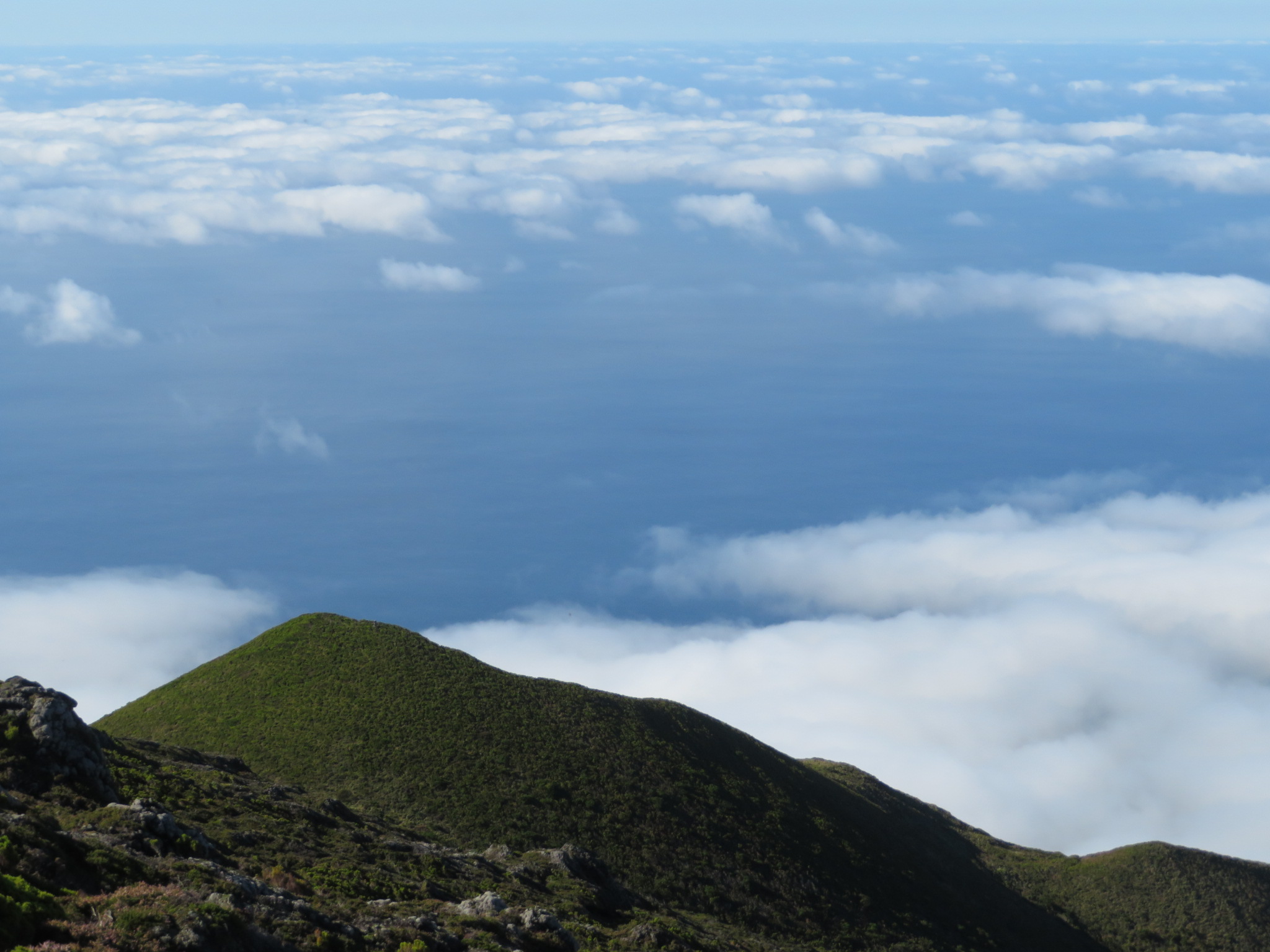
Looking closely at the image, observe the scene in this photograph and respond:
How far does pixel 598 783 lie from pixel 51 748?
42.8m

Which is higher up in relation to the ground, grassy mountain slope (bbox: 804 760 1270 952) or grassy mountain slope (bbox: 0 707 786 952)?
grassy mountain slope (bbox: 804 760 1270 952)

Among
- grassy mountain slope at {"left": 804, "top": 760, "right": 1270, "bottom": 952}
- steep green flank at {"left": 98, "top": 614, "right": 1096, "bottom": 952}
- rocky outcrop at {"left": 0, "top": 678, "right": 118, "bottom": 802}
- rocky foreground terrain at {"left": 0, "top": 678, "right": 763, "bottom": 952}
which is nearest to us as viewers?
rocky foreground terrain at {"left": 0, "top": 678, "right": 763, "bottom": 952}

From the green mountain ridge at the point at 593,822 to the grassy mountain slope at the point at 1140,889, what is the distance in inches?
8.9

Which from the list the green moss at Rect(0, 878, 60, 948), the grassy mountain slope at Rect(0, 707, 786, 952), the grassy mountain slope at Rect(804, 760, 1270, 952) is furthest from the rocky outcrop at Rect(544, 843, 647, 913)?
the grassy mountain slope at Rect(804, 760, 1270, 952)

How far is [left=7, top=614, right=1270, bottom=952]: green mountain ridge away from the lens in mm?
52031

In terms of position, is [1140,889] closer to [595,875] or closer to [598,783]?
[598,783]

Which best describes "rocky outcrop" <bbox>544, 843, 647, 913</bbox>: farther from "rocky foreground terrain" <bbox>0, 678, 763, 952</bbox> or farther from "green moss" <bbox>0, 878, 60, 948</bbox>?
"green moss" <bbox>0, 878, 60, 948</bbox>

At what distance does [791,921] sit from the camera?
68.1 meters

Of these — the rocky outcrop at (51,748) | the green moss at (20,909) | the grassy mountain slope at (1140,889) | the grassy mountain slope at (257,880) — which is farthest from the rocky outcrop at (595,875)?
the grassy mountain slope at (1140,889)

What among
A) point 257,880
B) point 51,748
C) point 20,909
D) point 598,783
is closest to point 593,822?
point 598,783

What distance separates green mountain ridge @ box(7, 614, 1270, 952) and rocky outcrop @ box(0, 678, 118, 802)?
0.74 meters

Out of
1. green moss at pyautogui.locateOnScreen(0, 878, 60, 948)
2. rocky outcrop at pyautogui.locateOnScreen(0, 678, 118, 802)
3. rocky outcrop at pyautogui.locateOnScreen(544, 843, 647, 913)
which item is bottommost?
green moss at pyautogui.locateOnScreen(0, 878, 60, 948)

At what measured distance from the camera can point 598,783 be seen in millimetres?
78188

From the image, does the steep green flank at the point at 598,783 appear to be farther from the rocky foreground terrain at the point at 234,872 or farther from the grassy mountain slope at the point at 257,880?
the rocky foreground terrain at the point at 234,872
